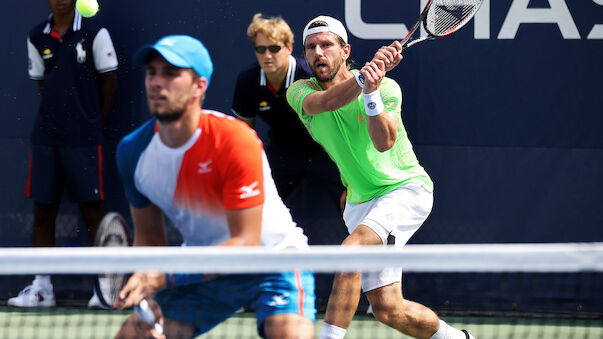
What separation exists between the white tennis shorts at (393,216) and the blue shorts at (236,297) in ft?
2.86

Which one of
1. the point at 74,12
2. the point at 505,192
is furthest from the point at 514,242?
the point at 74,12

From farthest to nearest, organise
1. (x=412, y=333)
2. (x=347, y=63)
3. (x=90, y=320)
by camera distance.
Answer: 1. (x=90, y=320)
2. (x=347, y=63)
3. (x=412, y=333)

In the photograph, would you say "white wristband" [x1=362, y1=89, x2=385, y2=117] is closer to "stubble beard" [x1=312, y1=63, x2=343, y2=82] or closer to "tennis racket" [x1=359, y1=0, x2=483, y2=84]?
"stubble beard" [x1=312, y1=63, x2=343, y2=82]

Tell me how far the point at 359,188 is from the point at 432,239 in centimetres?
105

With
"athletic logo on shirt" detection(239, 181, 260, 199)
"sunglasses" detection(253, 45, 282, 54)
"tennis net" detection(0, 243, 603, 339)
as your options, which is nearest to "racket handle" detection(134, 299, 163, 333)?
"athletic logo on shirt" detection(239, 181, 260, 199)

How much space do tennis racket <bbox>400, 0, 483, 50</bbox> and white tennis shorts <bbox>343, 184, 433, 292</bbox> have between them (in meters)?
0.70

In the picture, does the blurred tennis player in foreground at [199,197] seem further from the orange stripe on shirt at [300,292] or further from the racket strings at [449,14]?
the racket strings at [449,14]

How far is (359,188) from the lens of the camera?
3.86 m

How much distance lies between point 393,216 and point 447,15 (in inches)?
37.4

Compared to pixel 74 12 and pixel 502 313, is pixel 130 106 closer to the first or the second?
pixel 74 12

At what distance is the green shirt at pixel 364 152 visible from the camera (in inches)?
149

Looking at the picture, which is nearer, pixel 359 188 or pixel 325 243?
pixel 359 188

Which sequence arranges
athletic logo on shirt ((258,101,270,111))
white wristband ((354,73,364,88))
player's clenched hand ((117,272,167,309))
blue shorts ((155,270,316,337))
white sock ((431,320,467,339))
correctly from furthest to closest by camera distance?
athletic logo on shirt ((258,101,270,111))
white sock ((431,320,467,339))
white wristband ((354,73,364,88))
blue shorts ((155,270,316,337))
player's clenched hand ((117,272,167,309))

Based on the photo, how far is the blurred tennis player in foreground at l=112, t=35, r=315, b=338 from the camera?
2652 millimetres
